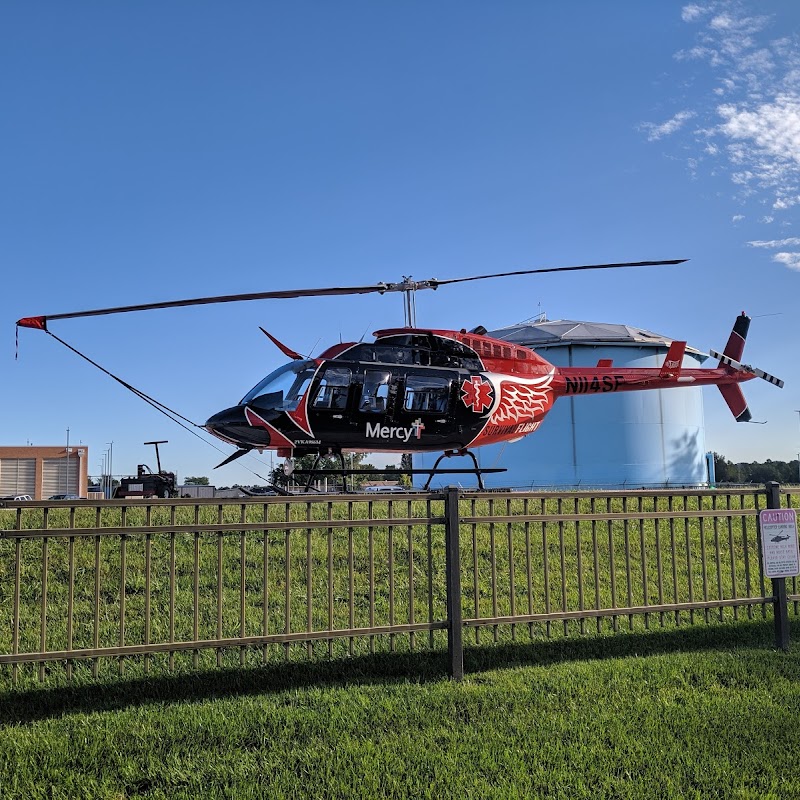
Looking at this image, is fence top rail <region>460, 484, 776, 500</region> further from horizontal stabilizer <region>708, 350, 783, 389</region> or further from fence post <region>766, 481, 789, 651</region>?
horizontal stabilizer <region>708, 350, 783, 389</region>

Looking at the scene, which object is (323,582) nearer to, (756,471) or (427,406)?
(427,406)

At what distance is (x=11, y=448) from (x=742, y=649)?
165 feet

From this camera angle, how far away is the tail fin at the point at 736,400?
18.0 meters

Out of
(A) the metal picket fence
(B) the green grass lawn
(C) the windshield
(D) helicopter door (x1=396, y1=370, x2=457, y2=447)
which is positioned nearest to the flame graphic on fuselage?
(D) helicopter door (x1=396, y1=370, x2=457, y2=447)

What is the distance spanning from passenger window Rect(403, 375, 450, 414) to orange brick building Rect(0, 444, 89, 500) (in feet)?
106

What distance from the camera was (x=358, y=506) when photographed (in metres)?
13.0

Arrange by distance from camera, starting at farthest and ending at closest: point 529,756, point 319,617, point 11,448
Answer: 1. point 11,448
2. point 319,617
3. point 529,756

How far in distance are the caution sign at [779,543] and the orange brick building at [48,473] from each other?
125ft

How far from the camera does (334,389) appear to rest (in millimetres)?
12125

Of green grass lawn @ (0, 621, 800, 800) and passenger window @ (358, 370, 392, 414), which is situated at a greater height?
passenger window @ (358, 370, 392, 414)

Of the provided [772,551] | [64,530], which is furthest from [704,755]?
[64,530]

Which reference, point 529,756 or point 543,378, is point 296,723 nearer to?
point 529,756

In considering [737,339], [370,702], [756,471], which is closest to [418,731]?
[370,702]

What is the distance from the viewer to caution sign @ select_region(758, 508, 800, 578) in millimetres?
7984
